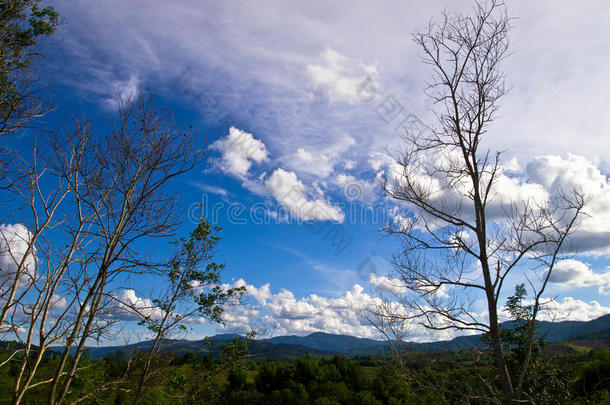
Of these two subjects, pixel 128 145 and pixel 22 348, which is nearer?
pixel 22 348

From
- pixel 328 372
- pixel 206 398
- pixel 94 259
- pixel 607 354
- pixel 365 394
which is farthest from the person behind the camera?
pixel 328 372

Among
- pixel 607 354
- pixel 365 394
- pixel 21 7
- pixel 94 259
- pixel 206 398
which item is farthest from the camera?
pixel 365 394

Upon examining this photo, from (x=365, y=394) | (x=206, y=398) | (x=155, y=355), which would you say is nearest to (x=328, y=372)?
(x=365, y=394)

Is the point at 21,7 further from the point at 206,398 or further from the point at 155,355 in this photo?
the point at 206,398

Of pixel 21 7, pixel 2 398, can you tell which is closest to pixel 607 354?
pixel 21 7

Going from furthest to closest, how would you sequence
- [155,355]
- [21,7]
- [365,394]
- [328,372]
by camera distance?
1. [328,372]
2. [365,394]
3. [155,355]
4. [21,7]

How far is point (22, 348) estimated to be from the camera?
4.77 m

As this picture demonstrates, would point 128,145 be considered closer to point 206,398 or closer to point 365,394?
point 206,398

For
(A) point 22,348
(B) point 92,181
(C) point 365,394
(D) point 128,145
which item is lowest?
(C) point 365,394

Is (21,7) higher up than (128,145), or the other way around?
(21,7)

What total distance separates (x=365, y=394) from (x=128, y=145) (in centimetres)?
5270

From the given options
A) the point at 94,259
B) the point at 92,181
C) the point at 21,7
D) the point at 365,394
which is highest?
the point at 21,7

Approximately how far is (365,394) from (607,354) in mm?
29403

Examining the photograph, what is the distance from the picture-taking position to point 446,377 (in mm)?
4926
